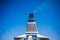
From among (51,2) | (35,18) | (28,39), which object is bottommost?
(28,39)

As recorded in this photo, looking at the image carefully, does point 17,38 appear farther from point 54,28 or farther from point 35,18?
point 54,28

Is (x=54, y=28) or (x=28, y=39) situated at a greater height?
(x=54, y=28)

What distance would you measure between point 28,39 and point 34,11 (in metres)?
0.44

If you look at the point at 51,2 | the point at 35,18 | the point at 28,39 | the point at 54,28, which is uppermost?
the point at 51,2

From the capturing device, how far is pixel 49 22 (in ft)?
7.73

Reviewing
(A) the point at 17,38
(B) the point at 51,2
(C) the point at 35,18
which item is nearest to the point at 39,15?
(C) the point at 35,18

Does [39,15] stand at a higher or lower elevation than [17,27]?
higher

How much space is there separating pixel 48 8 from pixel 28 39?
57 cm

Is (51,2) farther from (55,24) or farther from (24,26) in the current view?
(24,26)

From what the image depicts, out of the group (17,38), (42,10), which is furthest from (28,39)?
(42,10)

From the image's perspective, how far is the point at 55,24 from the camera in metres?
2.35

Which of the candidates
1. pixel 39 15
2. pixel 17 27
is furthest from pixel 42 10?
pixel 17 27

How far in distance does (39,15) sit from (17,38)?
1.59 feet

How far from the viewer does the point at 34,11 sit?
235 cm
